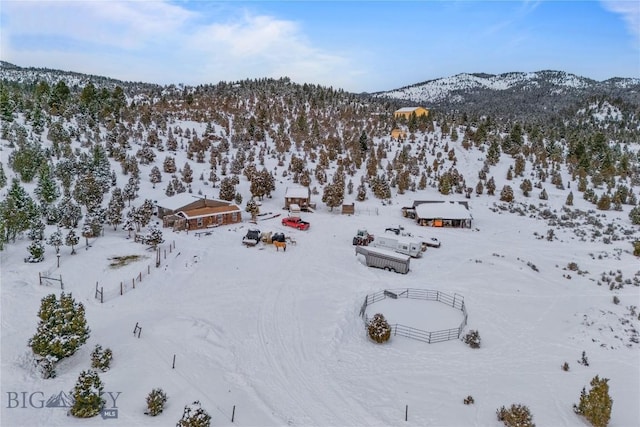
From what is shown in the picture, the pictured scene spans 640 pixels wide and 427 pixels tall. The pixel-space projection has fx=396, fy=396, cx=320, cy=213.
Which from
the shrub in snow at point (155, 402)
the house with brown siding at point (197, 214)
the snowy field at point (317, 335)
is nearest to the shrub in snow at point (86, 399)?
the snowy field at point (317, 335)

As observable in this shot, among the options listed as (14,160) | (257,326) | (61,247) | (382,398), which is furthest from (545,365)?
(14,160)

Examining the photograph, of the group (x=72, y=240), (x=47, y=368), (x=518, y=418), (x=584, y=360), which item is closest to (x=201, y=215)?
(x=72, y=240)

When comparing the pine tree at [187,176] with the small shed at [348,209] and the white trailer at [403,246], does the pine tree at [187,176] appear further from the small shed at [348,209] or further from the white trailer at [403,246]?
the white trailer at [403,246]

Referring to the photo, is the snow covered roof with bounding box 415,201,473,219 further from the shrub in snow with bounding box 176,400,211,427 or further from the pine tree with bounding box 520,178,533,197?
the shrub in snow with bounding box 176,400,211,427

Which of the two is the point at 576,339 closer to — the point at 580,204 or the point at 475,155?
the point at 580,204

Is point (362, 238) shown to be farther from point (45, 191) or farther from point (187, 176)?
point (45, 191)

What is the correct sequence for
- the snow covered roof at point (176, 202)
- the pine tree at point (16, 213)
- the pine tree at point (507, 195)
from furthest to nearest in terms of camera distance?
the pine tree at point (507, 195) → the snow covered roof at point (176, 202) → the pine tree at point (16, 213)
